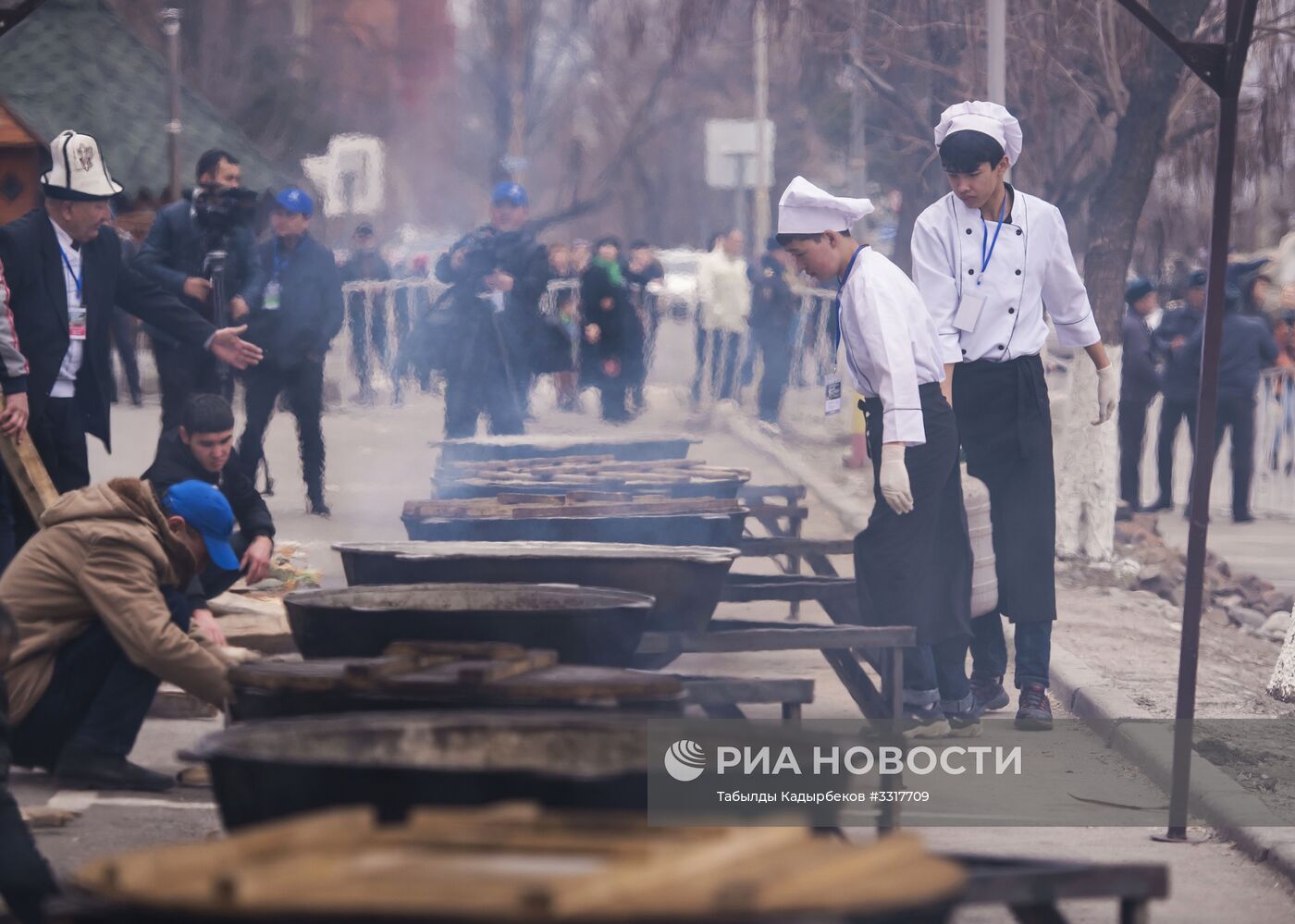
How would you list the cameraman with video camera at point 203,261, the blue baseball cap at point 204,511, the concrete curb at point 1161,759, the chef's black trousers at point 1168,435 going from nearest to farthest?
the blue baseball cap at point 204,511
the concrete curb at point 1161,759
the cameraman with video camera at point 203,261
the chef's black trousers at point 1168,435

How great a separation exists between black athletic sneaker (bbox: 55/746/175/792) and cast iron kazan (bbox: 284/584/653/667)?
118 centimetres

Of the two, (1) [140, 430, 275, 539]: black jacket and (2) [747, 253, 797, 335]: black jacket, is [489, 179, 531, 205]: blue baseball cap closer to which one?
(1) [140, 430, 275, 539]: black jacket

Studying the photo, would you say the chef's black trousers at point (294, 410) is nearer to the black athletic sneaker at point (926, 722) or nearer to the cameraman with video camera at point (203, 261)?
the cameraman with video camera at point (203, 261)

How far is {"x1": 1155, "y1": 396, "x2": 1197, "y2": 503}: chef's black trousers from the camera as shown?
1535cm

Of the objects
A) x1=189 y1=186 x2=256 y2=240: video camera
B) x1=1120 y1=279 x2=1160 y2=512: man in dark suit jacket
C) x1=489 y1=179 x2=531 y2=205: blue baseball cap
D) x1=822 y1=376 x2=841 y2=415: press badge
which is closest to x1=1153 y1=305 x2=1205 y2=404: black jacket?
x1=1120 y1=279 x2=1160 y2=512: man in dark suit jacket

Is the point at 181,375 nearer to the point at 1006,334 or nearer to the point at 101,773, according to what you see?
the point at 101,773

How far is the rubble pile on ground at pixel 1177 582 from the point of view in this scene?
11.1m

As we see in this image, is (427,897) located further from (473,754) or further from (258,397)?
(258,397)

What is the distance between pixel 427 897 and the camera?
2590 mm

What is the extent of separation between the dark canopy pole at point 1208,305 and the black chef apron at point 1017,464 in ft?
4.37

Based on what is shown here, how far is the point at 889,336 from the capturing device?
256 inches

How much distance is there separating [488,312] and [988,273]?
6171 millimetres

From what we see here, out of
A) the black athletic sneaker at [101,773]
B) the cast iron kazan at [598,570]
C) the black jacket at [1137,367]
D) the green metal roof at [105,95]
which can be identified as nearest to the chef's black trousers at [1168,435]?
the black jacket at [1137,367]

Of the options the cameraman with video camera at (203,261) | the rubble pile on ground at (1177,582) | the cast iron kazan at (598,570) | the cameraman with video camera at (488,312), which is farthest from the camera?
the cameraman with video camera at (488,312)
